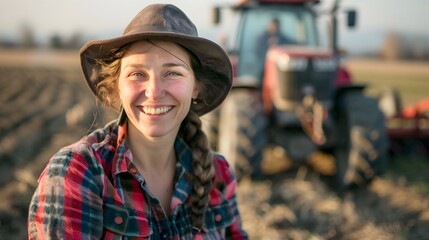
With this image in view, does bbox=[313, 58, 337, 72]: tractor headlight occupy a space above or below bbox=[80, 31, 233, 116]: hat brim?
below

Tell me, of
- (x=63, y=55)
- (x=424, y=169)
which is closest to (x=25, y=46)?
(x=63, y=55)

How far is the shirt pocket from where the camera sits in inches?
69.2

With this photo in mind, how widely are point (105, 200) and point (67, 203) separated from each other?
13 cm

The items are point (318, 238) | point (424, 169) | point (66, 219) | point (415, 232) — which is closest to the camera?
point (66, 219)

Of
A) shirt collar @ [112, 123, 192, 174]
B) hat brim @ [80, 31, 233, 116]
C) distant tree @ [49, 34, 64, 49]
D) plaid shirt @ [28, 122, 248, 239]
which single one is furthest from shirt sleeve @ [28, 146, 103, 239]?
distant tree @ [49, 34, 64, 49]

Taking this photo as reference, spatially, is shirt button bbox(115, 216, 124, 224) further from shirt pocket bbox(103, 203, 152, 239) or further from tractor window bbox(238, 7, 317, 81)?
tractor window bbox(238, 7, 317, 81)

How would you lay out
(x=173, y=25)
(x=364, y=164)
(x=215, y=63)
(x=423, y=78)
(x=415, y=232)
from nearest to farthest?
(x=173, y=25)
(x=215, y=63)
(x=415, y=232)
(x=364, y=164)
(x=423, y=78)

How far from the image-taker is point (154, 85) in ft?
Answer: 6.05

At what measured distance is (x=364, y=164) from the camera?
554cm

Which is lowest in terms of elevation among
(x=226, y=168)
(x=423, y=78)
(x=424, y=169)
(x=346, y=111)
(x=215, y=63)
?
(x=423, y=78)

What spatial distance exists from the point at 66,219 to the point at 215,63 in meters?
0.80

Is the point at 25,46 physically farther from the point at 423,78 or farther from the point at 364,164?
the point at 364,164

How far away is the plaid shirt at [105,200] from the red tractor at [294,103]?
11.3ft

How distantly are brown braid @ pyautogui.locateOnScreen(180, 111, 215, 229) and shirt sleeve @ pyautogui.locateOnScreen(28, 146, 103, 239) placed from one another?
405 mm
